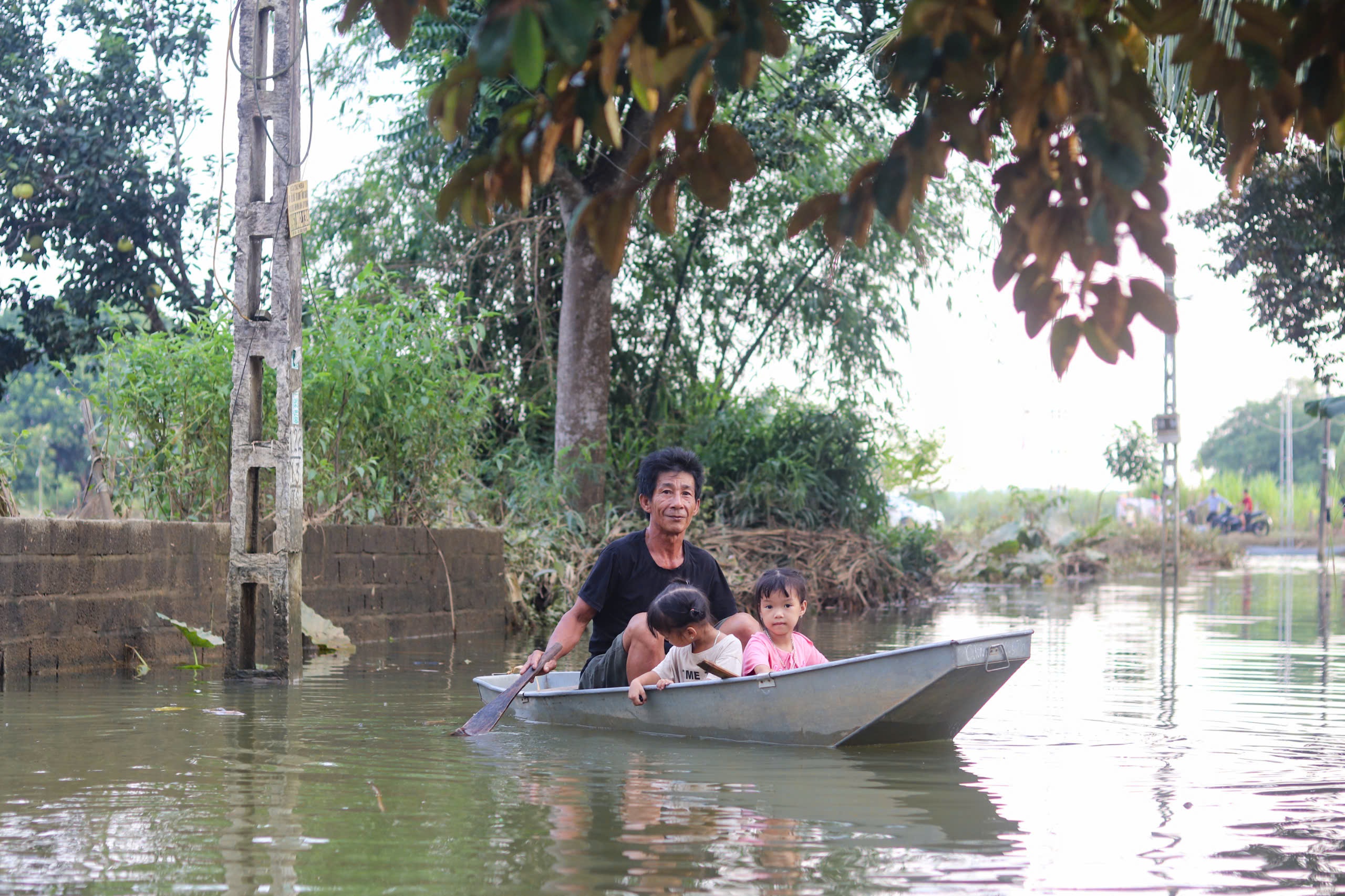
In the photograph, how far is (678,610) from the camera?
593 cm

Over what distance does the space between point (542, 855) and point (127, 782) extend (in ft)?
A: 5.94

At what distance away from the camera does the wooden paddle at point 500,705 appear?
6.18m

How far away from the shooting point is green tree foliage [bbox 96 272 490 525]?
10047mm

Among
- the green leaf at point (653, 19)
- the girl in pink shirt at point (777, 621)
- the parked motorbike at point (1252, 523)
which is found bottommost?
the girl in pink shirt at point (777, 621)

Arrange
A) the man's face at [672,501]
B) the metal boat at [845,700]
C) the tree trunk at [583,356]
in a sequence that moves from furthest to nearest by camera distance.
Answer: the tree trunk at [583,356]
the man's face at [672,501]
the metal boat at [845,700]

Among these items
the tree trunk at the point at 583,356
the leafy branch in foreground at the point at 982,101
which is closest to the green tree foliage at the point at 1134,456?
the tree trunk at the point at 583,356

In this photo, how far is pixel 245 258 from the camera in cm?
834

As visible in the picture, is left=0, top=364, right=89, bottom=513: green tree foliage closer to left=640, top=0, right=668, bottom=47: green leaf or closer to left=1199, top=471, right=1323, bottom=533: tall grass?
left=1199, top=471, right=1323, bottom=533: tall grass

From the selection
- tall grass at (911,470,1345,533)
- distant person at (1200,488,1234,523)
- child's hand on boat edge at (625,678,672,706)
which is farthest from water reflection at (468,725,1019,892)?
distant person at (1200,488,1234,523)

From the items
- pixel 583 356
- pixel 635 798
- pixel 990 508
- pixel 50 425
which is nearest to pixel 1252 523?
pixel 990 508

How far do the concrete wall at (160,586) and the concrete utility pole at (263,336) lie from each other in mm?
734

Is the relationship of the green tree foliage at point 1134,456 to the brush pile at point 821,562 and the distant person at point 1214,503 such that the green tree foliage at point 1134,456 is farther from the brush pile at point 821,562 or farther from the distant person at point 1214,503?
the brush pile at point 821,562

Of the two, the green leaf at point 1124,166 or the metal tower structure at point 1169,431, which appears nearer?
the green leaf at point 1124,166

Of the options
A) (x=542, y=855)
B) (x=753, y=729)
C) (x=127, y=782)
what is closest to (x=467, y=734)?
(x=753, y=729)
